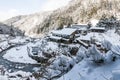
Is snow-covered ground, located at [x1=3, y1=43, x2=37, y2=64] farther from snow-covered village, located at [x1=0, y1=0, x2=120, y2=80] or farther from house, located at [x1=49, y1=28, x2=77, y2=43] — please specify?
house, located at [x1=49, y1=28, x2=77, y2=43]

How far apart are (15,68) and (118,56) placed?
3922 cm

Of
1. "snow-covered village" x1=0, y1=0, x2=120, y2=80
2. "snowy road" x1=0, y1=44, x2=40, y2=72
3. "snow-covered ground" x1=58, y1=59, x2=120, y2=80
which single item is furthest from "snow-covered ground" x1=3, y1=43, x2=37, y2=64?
"snow-covered ground" x1=58, y1=59, x2=120, y2=80

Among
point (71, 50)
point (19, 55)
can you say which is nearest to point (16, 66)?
point (19, 55)

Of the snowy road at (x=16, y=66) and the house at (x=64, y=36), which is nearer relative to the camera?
the snowy road at (x=16, y=66)

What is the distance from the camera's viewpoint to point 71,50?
42.1 m

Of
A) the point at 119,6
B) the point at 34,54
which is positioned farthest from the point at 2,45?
the point at 119,6

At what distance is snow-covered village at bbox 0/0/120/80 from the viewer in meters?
5.61

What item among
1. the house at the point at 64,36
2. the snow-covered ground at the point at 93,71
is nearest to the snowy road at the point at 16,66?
the house at the point at 64,36

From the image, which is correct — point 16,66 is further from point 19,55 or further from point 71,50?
point 71,50

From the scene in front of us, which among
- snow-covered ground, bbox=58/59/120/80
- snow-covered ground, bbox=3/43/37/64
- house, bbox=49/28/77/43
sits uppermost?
snow-covered ground, bbox=58/59/120/80

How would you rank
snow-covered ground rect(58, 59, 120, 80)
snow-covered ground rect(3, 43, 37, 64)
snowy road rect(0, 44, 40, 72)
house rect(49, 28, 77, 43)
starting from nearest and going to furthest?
1. snow-covered ground rect(58, 59, 120, 80)
2. snowy road rect(0, 44, 40, 72)
3. snow-covered ground rect(3, 43, 37, 64)
4. house rect(49, 28, 77, 43)

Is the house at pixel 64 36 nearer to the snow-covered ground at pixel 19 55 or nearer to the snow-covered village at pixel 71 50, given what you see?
the snow-covered village at pixel 71 50

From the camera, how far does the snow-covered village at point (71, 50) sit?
5.61m

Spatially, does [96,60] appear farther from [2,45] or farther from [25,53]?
[2,45]
